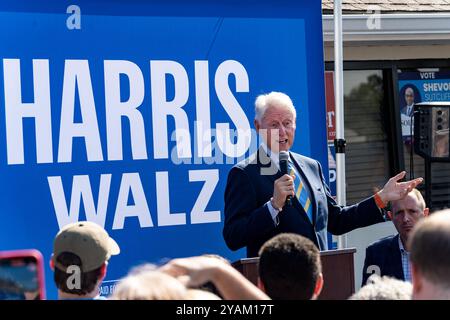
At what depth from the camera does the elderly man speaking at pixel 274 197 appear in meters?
4.79

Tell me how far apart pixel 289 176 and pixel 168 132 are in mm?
745

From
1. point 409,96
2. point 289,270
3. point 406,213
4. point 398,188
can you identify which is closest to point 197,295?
point 289,270

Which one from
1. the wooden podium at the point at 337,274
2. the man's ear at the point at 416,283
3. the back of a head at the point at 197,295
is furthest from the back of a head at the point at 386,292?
the wooden podium at the point at 337,274

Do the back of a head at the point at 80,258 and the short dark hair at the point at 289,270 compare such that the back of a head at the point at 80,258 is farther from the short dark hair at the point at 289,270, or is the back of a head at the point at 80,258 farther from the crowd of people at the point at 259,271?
the short dark hair at the point at 289,270

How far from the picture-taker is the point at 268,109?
5043 mm

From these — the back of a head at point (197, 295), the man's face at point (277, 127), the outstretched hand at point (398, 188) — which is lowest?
the back of a head at point (197, 295)

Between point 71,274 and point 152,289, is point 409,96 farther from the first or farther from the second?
point 152,289

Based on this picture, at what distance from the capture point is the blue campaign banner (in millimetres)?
4547

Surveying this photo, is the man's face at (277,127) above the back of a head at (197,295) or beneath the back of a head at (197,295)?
above

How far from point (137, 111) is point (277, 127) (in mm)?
835

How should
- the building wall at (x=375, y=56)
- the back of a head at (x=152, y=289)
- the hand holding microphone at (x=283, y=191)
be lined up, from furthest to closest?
the building wall at (x=375, y=56) < the hand holding microphone at (x=283, y=191) < the back of a head at (x=152, y=289)

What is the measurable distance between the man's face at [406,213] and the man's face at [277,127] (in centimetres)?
76

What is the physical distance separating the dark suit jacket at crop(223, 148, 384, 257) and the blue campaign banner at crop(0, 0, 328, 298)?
13 centimetres
